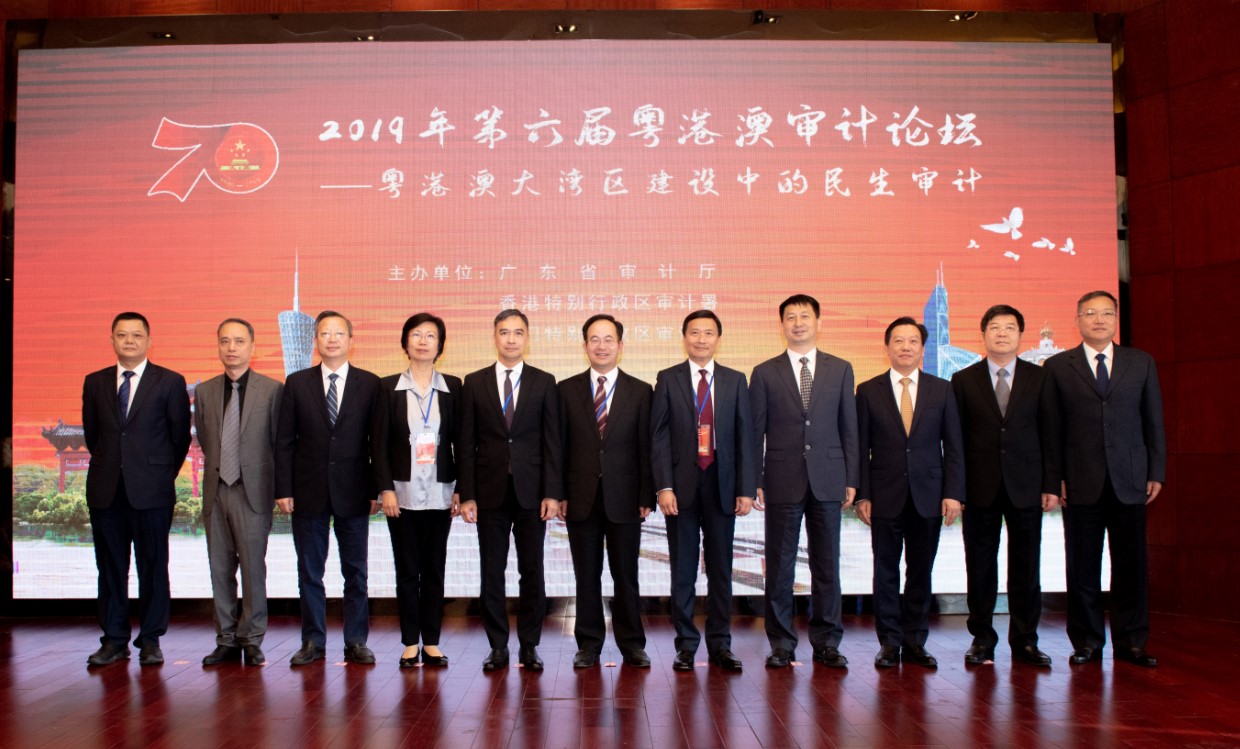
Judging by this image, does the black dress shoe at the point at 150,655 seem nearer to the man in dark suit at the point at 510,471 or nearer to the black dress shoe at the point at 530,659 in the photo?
the man in dark suit at the point at 510,471

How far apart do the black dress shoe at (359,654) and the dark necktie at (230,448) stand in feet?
2.90

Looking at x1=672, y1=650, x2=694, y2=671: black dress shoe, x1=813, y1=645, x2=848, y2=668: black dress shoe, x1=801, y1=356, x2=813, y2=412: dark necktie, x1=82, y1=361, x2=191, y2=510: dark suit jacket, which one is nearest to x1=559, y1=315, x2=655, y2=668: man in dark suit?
x1=672, y1=650, x2=694, y2=671: black dress shoe

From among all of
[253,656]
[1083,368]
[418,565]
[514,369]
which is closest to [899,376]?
[1083,368]

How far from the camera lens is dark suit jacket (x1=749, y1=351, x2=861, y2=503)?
13.3 ft

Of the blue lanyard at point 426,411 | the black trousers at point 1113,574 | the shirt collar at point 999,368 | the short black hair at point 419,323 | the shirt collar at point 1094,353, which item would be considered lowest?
the black trousers at point 1113,574

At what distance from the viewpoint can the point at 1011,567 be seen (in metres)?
4.20

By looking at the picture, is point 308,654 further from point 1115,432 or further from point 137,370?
point 1115,432

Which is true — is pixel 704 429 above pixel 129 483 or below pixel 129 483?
above

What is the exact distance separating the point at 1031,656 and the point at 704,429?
1.68 metres

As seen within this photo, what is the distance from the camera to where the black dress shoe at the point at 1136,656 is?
403 cm

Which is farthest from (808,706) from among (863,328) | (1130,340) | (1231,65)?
A: (1231,65)

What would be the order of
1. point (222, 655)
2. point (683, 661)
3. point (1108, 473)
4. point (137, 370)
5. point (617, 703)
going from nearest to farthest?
point (617, 703)
point (683, 661)
point (1108, 473)
point (222, 655)
point (137, 370)

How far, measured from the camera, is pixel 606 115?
5.50 m

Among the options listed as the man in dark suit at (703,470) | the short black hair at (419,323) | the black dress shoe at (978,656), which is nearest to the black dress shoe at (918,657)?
the black dress shoe at (978,656)
